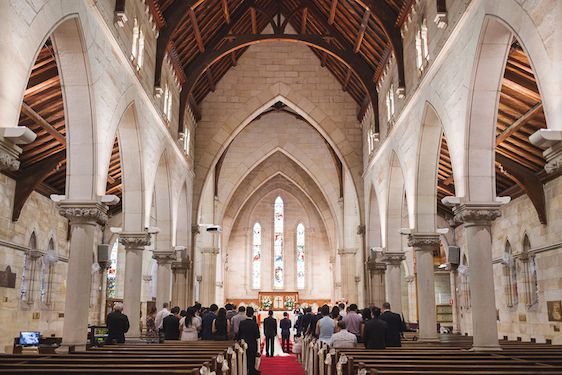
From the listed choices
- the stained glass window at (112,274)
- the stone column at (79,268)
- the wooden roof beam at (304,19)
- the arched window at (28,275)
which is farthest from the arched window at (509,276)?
the stained glass window at (112,274)

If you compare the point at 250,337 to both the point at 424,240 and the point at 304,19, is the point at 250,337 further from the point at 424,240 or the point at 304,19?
the point at 304,19

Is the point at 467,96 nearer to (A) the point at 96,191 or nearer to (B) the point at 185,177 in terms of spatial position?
(A) the point at 96,191

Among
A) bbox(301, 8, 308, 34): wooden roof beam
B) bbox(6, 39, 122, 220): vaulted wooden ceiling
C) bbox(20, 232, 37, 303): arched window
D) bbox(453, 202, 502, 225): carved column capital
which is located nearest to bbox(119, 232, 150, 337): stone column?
bbox(6, 39, 122, 220): vaulted wooden ceiling

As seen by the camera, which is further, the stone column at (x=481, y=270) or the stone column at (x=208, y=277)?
the stone column at (x=208, y=277)

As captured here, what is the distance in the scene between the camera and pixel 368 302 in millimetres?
22969

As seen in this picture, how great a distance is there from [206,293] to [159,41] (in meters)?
14.4

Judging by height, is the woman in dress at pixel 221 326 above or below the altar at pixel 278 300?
below

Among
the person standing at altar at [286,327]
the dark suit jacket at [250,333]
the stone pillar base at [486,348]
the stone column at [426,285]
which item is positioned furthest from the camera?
the person standing at altar at [286,327]

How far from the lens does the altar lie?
37781 millimetres

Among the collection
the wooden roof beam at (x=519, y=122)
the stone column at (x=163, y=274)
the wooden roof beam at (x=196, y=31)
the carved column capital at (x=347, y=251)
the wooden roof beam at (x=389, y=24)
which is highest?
the wooden roof beam at (x=196, y=31)

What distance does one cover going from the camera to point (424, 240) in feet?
51.6

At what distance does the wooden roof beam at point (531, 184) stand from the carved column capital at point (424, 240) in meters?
2.98

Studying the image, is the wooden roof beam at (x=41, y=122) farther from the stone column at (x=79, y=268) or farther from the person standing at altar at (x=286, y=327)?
the person standing at altar at (x=286, y=327)

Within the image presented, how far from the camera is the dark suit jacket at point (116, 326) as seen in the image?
486 inches
